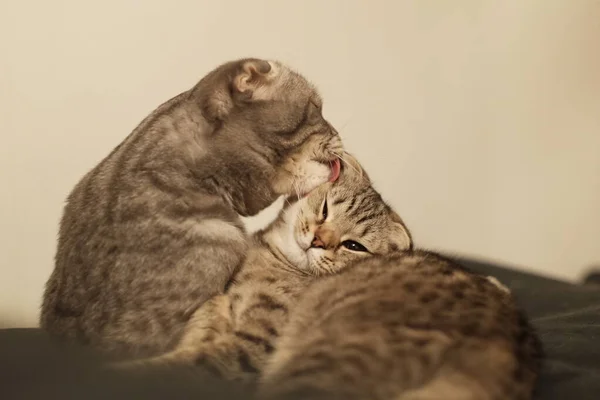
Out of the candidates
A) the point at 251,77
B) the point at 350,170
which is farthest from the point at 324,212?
the point at 251,77

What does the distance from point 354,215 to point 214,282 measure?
18.8 inches

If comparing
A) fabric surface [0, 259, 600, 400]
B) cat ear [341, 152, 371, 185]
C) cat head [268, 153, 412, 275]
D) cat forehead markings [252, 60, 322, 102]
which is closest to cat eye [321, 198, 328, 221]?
cat head [268, 153, 412, 275]

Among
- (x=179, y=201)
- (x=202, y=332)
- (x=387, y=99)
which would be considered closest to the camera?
(x=202, y=332)

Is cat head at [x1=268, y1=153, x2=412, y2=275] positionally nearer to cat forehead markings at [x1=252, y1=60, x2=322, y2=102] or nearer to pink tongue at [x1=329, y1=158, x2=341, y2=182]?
pink tongue at [x1=329, y1=158, x2=341, y2=182]

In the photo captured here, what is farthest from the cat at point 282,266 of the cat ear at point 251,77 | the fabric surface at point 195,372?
the cat ear at point 251,77

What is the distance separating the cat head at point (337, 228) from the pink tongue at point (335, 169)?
0.05ft

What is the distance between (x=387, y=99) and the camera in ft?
8.34

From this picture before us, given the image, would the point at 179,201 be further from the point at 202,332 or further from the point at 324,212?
the point at 324,212

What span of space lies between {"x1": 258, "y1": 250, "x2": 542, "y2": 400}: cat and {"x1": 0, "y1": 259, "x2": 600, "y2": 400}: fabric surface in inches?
4.0

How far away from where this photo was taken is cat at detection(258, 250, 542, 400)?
962mm

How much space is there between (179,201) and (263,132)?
0.95 ft

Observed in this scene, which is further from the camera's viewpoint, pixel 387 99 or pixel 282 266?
pixel 387 99

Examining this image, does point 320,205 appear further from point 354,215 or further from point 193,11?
point 193,11

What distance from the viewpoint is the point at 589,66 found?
2.95 metres
